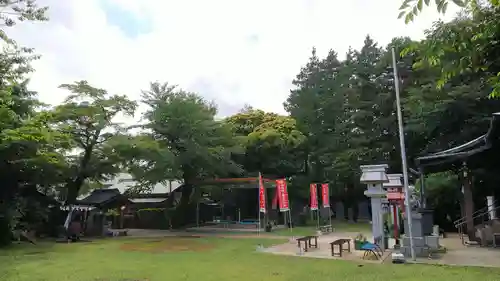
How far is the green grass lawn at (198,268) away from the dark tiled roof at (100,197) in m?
8.62

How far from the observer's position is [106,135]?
75.2ft

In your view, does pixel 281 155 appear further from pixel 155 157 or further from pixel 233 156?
pixel 155 157

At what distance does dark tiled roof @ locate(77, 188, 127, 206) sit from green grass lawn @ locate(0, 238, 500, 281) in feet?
28.3

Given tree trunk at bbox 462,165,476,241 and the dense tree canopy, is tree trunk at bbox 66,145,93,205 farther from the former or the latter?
tree trunk at bbox 462,165,476,241

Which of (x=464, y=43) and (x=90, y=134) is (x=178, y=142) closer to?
(x=90, y=134)

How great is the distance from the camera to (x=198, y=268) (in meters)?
10.6

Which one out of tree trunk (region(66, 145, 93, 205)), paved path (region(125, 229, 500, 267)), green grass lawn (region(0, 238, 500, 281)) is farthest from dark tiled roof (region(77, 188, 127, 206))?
paved path (region(125, 229, 500, 267))

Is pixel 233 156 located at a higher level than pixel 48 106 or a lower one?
lower

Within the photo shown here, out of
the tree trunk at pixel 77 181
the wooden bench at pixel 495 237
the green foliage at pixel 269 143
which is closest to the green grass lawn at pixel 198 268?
the wooden bench at pixel 495 237

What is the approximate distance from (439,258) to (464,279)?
3.19 meters

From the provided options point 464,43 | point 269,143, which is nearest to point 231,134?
point 269,143

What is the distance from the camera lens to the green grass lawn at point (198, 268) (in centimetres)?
902

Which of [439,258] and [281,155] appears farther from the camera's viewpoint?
[281,155]

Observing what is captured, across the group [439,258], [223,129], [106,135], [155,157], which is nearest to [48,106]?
[106,135]
